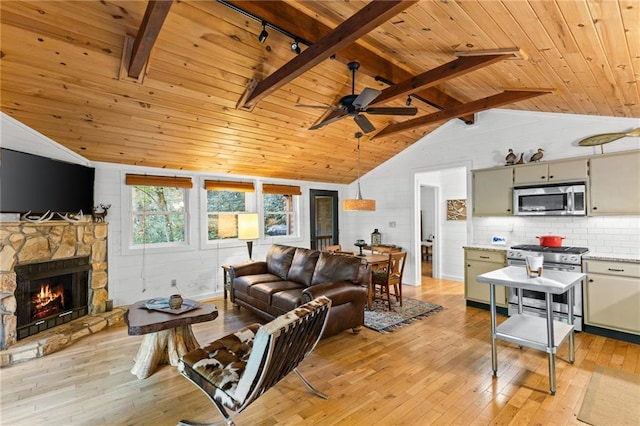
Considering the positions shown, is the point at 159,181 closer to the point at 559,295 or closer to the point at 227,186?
the point at 227,186

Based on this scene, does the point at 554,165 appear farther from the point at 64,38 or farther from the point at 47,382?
the point at 47,382

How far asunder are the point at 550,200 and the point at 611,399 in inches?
100

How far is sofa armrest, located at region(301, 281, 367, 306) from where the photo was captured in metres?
3.35

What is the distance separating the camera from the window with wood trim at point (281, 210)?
6348 mm

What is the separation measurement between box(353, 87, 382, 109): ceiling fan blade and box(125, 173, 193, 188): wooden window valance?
3.36 metres

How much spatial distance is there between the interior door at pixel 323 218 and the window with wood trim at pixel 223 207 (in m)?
1.69

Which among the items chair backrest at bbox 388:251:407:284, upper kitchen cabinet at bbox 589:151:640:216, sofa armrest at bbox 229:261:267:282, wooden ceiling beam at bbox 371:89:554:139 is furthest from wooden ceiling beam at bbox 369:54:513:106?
sofa armrest at bbox 229:261:267:282

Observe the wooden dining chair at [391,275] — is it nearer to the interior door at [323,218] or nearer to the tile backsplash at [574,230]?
the tile backsplash at [574,230]

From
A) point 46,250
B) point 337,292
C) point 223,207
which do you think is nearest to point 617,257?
point 337,292

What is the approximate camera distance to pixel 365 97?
9.53 ft

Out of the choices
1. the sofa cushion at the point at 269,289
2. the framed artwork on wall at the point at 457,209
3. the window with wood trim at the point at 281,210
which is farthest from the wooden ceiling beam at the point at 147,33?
the framed artwork on wall at the point at 457,209

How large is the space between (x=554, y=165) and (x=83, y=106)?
18.9 ft

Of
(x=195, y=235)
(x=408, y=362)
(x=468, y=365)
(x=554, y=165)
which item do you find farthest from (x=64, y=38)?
(x=554, y=165)

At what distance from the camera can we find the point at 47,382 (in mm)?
2713
